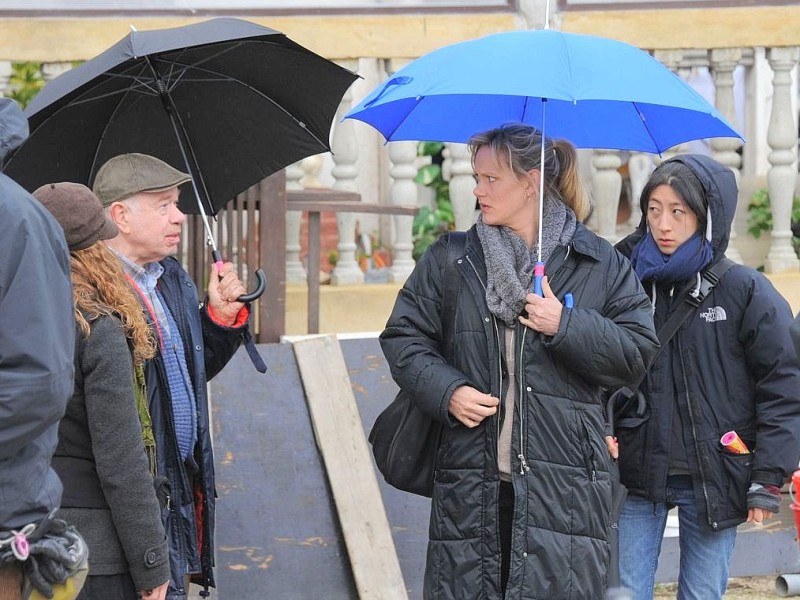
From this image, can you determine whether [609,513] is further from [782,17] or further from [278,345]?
[782,17]

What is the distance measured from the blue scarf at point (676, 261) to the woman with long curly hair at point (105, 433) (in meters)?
1.66

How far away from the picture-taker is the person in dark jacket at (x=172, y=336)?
12.1 feet

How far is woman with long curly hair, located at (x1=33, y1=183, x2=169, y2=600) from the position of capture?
3291mm

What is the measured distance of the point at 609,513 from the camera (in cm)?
379

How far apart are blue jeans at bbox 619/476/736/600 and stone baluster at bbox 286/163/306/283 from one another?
2805 millimetres

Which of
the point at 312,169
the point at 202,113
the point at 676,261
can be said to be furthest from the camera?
the point at 312,169

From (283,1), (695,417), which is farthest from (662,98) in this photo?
(283,1)

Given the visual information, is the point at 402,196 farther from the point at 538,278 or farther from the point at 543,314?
the point at 543,314

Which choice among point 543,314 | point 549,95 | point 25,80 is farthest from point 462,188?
point 549,95

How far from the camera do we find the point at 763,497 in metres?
4.11

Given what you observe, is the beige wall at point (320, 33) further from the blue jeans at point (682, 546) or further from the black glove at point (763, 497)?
the black glove at point (763, 497)

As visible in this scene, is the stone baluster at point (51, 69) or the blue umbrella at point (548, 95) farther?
the stone baluster at point (51, 69)

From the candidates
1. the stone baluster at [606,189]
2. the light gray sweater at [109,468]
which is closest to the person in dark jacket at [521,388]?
the light gray sweater at [109,468]

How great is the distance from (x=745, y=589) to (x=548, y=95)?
329 cm
